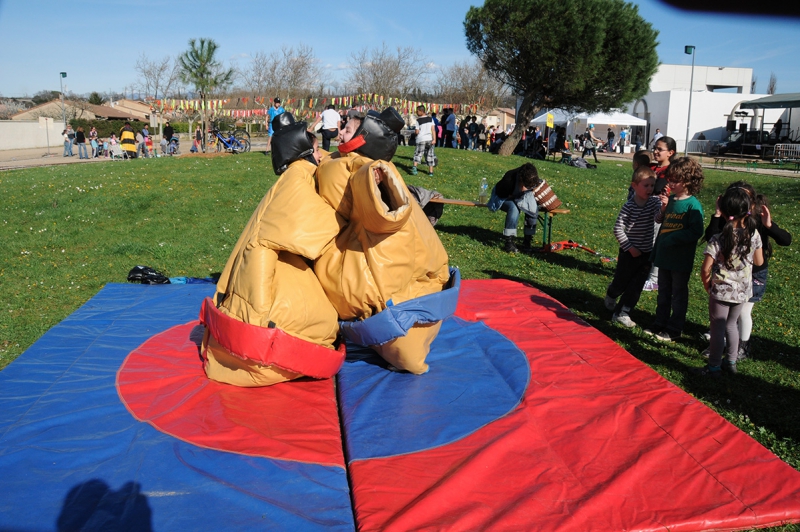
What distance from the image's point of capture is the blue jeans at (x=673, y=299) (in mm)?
5164

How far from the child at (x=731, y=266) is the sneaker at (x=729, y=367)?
10 cm

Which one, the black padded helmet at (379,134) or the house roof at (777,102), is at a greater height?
the house roof at (777,102)

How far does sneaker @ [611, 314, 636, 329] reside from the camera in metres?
5.71

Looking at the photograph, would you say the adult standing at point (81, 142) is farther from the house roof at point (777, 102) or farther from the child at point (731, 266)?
the house roof at point (777, 102)

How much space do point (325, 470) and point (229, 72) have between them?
98.6 feet

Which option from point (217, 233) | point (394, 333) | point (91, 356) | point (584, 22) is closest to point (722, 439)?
point (394, 333)

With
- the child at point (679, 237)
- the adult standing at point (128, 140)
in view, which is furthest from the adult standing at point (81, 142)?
the child at point (679, 237)

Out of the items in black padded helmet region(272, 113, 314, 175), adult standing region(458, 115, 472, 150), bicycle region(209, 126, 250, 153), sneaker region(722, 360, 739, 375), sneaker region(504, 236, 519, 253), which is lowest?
sneaker region(722, 360, 739, 375)

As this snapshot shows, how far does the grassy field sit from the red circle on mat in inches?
63.4

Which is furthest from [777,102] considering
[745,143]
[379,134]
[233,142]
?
[379,134]

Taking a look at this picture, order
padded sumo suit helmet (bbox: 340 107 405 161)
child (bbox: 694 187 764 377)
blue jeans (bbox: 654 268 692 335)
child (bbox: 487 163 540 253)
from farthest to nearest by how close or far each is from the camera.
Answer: child (bbox: 487 163 540 253) → blue jeans (bbox: 654 268 692 335) → child (bbox: 694 187 764 377) → padded sumo suit helmet (bbox: 340 107 405 161)

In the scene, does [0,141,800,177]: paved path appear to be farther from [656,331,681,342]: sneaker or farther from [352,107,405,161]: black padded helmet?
[656,331,681,342]: sneaker

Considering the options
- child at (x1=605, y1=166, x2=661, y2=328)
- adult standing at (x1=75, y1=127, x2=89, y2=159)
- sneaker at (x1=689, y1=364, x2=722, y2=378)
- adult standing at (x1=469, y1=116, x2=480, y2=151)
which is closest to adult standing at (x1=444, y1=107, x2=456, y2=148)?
adult standing at (x1=469, y1=116, x2=480, y2=151)

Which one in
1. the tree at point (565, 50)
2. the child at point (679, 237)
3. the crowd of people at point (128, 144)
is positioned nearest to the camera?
the child at point (679, 237)
